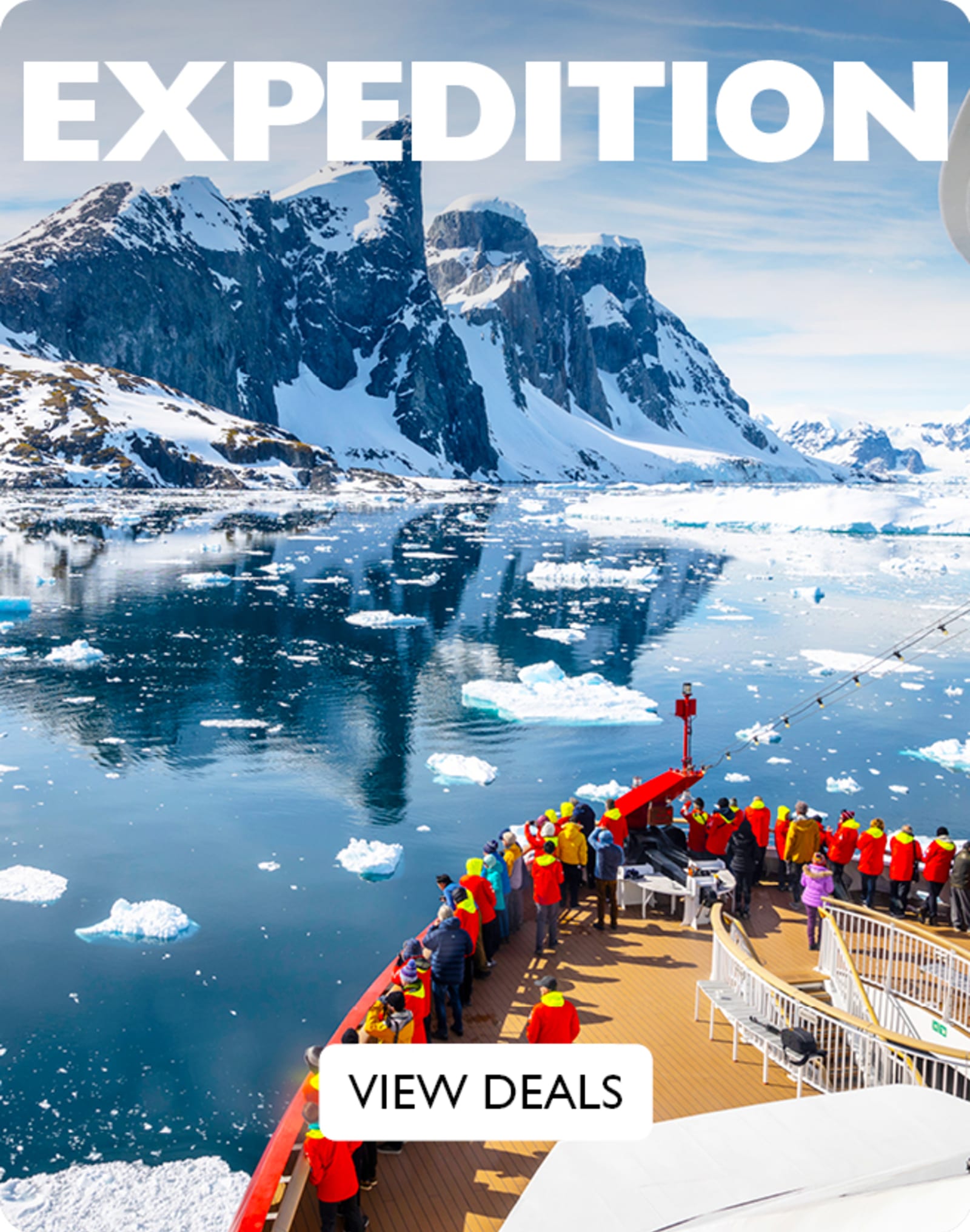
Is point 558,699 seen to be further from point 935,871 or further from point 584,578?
point 584,578

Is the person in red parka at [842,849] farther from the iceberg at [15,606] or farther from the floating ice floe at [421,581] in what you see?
the floating ice floe at [421,581]

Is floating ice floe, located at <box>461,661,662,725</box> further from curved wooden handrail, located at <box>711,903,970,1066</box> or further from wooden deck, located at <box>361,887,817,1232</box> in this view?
curved wooden handrail, located at <box>711,903,970,1066</box>

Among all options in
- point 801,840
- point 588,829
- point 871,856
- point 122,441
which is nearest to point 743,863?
point 801,840

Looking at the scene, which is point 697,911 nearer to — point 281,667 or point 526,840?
point 526,840

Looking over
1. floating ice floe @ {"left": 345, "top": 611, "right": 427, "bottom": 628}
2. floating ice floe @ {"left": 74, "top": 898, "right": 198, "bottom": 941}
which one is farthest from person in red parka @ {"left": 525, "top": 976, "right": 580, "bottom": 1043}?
floating ice floe @ {"left": 345, "top": 611, "right": 427, "bottom": 628}

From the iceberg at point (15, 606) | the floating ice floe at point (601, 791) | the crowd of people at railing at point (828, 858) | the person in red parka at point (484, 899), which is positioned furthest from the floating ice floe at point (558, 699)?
the iceberg at point (15, 606)

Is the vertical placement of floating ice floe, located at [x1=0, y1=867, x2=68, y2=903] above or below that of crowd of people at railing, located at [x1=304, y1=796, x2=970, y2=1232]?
below
